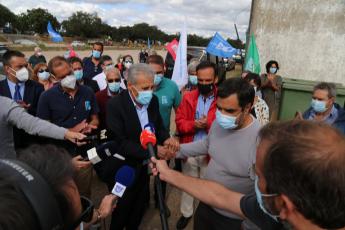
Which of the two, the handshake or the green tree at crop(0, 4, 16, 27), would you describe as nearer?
the handshake

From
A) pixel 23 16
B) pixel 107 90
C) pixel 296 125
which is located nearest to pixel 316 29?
pixel 107 90

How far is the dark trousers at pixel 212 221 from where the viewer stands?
→ 8.03 ft

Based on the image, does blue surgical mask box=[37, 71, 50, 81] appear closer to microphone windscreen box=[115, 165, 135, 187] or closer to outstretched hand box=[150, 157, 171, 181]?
microphone windscreen box=[115, 165, 135, 187]

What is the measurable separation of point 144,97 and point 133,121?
245 mm

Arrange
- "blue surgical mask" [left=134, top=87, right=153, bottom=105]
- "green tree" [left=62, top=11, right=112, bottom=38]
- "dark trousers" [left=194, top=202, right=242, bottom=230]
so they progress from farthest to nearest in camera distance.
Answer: "green tree" [left=62, top=11, right=112, bottom=38] → "blue surgical mask" [left=134, top=87, right=153, bottom=105] → "dark trousers" [left=194, top=202, right=242, bottom=230]

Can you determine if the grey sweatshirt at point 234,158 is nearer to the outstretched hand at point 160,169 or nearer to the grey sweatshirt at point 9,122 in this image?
the outstretched hand at point 160,169

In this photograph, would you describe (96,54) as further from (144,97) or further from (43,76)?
(144,97)

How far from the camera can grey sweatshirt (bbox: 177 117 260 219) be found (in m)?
2.34

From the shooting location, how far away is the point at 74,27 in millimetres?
93938

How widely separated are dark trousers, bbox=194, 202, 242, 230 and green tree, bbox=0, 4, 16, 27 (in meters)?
86.8

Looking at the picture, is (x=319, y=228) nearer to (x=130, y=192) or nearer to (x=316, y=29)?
(x=130, y=192)

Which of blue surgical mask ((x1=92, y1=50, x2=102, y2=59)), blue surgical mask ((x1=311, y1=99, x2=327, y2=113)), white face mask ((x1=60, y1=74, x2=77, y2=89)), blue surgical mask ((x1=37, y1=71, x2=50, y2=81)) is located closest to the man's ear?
white face mask ((x1=60, y1=74, x2=77, y2=89))

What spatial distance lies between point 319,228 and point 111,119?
2.10m

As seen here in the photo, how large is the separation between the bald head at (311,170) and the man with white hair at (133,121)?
1719 millimetres
